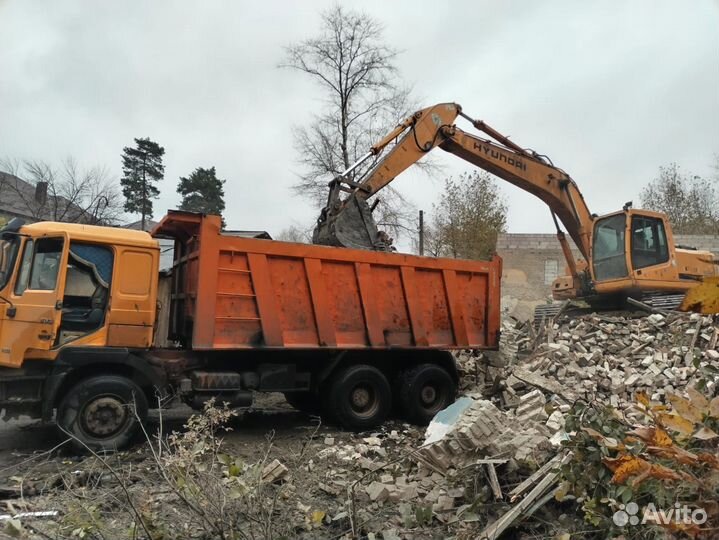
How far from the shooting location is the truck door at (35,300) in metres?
5.60

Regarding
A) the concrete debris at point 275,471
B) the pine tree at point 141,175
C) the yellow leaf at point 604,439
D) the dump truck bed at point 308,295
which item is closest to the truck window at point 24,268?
the dump truck bed at point 308,295

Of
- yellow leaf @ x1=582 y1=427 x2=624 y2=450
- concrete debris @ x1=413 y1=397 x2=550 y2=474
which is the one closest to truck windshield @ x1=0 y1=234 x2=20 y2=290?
concrete debris @ x1=413 y1=397 x2=550 y2=474

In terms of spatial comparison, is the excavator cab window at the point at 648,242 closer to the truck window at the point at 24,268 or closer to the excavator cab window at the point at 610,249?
the excavator cab window at the point at 610,249

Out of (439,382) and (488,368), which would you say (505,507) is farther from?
(488,368)

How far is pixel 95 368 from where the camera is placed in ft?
19.4

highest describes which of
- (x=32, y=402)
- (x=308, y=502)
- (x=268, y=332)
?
(x=268, y=332)

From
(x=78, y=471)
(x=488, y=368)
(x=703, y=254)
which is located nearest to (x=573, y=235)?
(x=703, y=254)

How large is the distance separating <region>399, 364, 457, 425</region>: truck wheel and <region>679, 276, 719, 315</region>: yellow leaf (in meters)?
5.66

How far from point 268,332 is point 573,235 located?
8140 millimetres

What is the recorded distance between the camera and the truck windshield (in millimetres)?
5742

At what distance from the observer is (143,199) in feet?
116

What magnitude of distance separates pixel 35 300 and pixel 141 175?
32214 mm

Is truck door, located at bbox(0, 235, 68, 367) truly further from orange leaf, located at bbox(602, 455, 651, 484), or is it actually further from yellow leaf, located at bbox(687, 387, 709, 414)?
yellow leaf, located at bbox(687, 387, 709, 414)

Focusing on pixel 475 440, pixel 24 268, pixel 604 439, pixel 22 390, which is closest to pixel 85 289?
pixel 24 268
